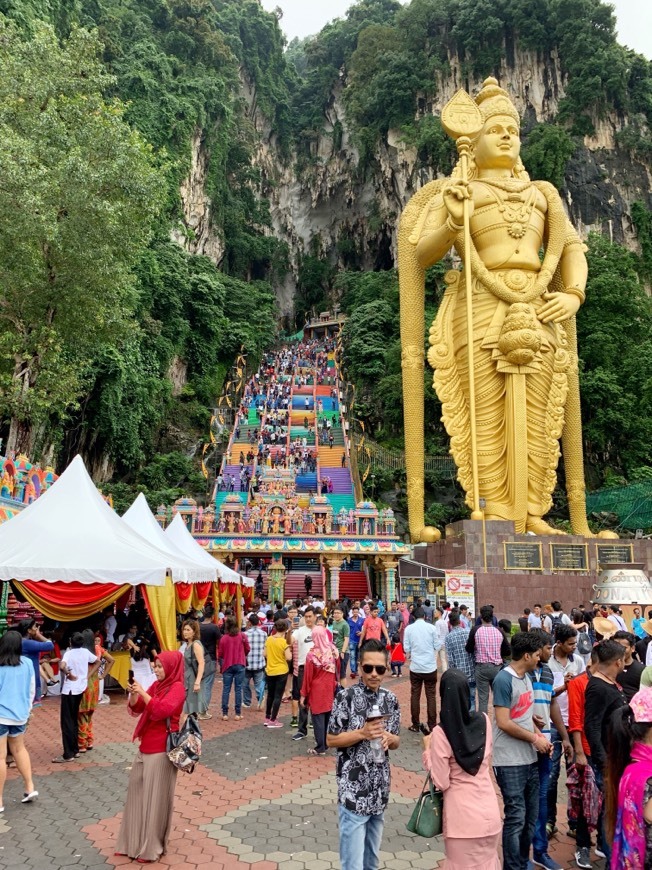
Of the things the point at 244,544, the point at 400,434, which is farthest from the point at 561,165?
the point at 244,544

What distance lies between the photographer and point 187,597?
8.75 m

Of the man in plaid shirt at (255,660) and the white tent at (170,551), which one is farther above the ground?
the white tent at (170,551)

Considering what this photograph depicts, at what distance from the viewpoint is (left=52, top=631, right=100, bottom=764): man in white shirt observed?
5.04m

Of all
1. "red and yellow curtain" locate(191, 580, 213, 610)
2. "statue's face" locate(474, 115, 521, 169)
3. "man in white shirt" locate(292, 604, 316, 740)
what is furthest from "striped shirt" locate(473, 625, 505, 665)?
"statue's face" locate(474, 115, 521, 169)

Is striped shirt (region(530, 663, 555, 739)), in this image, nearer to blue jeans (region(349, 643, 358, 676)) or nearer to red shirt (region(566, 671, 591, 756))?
red shirt (region(566, 671, 591, 756))

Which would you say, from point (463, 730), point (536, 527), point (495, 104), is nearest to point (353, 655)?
point (536, 527)

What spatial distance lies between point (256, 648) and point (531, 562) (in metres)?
7.21

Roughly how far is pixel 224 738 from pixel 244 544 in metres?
10.4

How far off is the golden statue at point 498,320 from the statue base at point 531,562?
710 millimetres

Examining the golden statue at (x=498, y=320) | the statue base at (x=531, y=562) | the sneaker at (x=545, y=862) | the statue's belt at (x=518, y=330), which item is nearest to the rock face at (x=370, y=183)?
the golden statue at (x=498, y=320)

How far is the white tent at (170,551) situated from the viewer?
7633 millimetres

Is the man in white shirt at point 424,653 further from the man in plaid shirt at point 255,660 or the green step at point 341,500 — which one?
the green step at point 341,500

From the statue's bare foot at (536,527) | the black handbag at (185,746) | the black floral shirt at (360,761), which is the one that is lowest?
the black handbag at (185,746)

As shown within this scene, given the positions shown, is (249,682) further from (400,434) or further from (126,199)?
(400,434)
